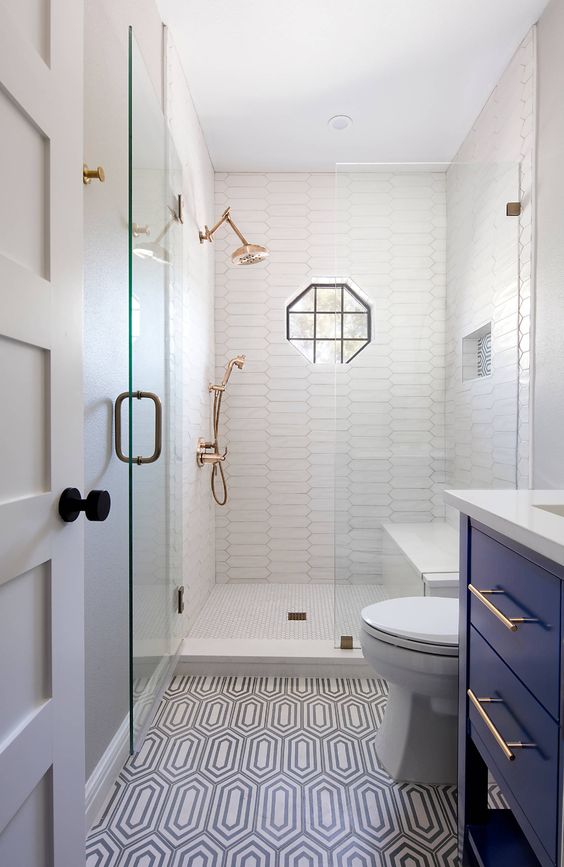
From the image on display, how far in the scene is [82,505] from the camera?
2.57 ft

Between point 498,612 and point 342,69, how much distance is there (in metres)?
2.38

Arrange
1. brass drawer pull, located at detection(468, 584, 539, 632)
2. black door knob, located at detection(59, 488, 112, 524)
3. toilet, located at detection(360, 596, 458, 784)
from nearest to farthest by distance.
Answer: black door knob, located at detection(59, 488, 112, 524) → brass drawer pull, located at detection(468, 584, 539, 632) → toilet, located at detection(360, 596, 458, 784)

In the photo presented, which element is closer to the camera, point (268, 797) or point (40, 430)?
point (40, 430)

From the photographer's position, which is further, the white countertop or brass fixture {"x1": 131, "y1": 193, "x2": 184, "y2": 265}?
brass fixture {"x1": 131, "y1": 193, "x2": 184, "y2": 265}

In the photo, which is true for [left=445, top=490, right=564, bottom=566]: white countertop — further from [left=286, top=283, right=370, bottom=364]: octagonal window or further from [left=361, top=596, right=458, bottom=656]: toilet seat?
[left=286, top=283, right=370, bottom=364]: octagonal window

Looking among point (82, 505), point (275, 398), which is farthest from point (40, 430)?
point (275, 398)

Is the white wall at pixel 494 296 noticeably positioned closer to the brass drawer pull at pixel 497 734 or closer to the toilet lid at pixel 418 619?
the toilet lid at pixel 418 619

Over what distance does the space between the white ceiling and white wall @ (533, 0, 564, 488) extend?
223mm

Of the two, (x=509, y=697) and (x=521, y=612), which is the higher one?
(x=521, y=612)

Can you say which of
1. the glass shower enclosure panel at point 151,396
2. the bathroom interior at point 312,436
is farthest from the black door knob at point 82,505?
the glass shower enclosure panel at point 151,396

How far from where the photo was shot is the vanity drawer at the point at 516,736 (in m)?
0.78

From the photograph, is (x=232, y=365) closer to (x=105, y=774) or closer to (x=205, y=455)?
(x=205, y=455)

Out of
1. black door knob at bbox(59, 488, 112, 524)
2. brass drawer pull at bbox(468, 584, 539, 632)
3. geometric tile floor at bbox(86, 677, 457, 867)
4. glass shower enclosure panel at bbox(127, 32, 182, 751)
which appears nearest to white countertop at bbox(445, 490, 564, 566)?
brass drawer pull at bbox(468, 584, 539, 632)

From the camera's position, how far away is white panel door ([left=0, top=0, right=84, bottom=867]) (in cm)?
63
